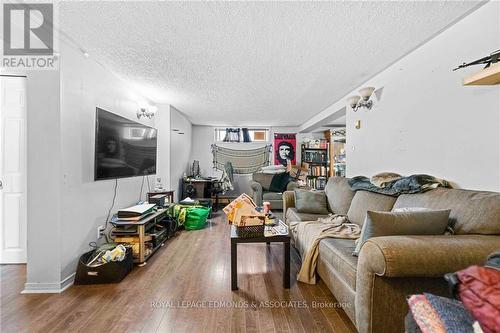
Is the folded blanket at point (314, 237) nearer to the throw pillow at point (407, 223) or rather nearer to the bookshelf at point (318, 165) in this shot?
the throw pillow at point (407, 223)

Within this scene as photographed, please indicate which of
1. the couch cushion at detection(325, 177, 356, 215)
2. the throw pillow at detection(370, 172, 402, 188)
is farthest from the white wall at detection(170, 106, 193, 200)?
the throw pillow at detection(370, 172, 402, 188)

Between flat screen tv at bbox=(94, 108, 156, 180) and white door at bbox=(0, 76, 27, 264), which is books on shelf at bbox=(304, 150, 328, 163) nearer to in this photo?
flat screen tv at bbox=(94, 108, 156, 180)

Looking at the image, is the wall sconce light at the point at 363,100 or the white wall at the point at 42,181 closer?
the white wall at the point at 42,181

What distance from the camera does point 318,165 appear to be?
5.84 m

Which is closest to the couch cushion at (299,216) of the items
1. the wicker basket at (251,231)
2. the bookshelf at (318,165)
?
the wicker basket at (251,231)

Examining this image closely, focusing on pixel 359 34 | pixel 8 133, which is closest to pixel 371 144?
pixel 359 34

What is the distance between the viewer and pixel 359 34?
1816 millimetres

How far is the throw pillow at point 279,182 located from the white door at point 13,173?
3875 millimetres

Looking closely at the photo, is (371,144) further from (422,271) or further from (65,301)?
(65,301)

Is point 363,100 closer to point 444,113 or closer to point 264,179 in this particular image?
point 444,113

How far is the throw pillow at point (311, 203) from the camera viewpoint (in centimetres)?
289

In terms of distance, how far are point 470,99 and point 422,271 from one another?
4.67ft

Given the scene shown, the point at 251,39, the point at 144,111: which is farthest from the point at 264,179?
the point at 251,39

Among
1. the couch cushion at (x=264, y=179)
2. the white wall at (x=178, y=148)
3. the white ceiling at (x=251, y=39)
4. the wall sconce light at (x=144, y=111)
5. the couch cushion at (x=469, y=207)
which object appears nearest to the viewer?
the couch cushion at (x=469, y=207)
